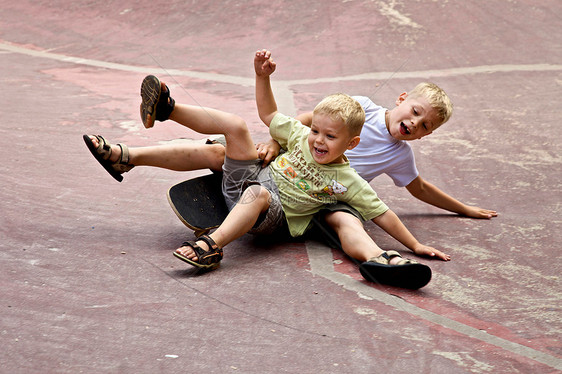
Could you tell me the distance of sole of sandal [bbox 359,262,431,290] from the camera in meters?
2.44

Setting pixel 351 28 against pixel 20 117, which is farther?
pixel 351 28

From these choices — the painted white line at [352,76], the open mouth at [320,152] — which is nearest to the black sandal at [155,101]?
the open mouth at [320,152]

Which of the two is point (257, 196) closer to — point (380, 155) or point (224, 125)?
point (224, 125)

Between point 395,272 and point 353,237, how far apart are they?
29 centimetres

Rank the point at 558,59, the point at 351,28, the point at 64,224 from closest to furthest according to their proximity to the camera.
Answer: the point at 64,224, the point at 558,59, the point at 351,28

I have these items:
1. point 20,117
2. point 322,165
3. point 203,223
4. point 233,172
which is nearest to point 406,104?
point 322,165

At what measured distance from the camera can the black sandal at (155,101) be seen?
2744 millimetres

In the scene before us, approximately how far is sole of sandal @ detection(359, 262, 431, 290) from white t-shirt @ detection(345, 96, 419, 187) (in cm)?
77

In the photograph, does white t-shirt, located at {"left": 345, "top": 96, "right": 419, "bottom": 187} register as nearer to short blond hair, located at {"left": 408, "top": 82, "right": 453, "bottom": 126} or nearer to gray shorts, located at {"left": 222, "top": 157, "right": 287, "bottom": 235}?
short blond hair, located at {"left": 408, "top": 82, "right": 453, "bottom": 126}

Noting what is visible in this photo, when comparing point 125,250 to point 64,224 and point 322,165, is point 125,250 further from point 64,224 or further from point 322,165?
point 322,165

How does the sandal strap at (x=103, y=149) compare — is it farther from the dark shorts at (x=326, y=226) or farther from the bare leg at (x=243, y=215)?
the dark shorts at (x=326, y=226)

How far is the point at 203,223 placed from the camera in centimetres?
291

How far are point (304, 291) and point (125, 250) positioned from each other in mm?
784

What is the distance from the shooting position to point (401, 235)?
2.86 metres
